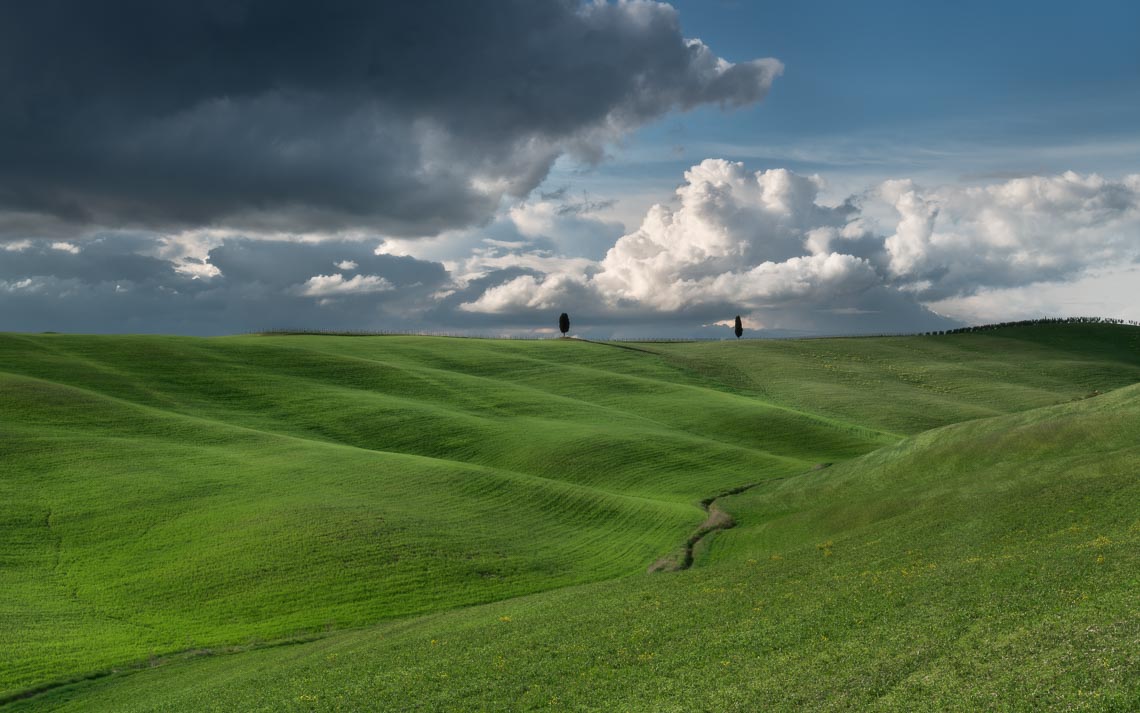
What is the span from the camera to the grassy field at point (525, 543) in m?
21.8

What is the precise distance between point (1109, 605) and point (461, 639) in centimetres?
2028

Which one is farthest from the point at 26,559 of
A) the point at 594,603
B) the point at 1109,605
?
the point at 1109,605

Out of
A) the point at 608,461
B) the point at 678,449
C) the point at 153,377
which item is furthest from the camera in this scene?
the point at 153,377

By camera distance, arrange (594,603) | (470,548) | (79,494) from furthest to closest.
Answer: (79,494), (470,548), (594,603)

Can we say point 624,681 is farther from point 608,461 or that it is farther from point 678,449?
point 678,449

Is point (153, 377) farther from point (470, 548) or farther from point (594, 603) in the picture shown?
point (594, 603)

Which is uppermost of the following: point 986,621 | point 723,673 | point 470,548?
point 986,621

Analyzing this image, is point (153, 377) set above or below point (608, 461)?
above

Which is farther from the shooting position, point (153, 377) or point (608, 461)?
point (153, 377)

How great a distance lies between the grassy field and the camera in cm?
2180

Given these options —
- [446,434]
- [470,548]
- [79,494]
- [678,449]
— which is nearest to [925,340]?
[678,449]

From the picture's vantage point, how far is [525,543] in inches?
1937

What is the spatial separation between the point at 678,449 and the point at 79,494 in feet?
154

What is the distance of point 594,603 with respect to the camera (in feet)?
107
